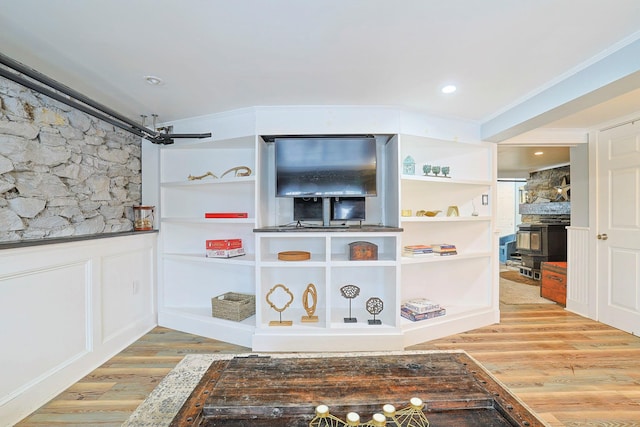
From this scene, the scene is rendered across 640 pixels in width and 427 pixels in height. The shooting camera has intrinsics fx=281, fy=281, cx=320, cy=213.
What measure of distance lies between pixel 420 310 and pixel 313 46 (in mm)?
2560

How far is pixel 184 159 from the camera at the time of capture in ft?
10.8

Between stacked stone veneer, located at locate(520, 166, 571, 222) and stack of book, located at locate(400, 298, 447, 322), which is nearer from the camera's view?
stack of book, located at locate(400, 298, 447, 322)

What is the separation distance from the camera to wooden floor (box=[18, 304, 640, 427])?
1808mm

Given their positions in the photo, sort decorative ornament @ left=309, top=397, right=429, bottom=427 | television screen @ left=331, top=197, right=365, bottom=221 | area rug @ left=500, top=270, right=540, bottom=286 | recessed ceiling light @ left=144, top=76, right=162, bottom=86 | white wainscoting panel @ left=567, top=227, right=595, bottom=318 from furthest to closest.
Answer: area rug @ left=500, top=270, right=540, bottom=286
white wainscoting panel @ left=567, top=227, right=595, bottom=318
television screen @ left=331, top=197, right=365, bottom=221
recessed ceiling light @ left=144, top=76, right=162, bottom=86
decorative ornament @ left=309, top=397, right=429, bottom=427

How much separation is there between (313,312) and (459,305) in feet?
5.81

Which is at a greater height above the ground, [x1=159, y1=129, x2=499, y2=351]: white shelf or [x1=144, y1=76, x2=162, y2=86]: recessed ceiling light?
[x1=144, y1=76, x2=162, y2=86]: recessed ceiling light

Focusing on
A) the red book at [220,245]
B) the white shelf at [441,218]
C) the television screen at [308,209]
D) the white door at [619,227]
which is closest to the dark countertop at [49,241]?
the red book at [220,245]

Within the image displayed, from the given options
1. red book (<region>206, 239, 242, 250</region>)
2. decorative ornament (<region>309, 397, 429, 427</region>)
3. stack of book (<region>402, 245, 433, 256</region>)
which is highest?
red book (<region>206, 239, 242, 250</region>)

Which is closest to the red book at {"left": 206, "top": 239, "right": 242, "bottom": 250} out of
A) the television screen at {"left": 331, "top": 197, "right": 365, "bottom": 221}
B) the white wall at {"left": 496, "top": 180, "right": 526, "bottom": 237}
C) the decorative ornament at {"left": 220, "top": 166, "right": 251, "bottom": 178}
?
the decorative ornament at {"left": 220, "top": 166, "right": 251, "bottom": 178}

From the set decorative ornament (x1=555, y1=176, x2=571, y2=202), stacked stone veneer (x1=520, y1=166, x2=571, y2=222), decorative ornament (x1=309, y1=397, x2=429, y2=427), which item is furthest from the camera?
stacked stone veneer (x1=520, y1=166, x2=571, y2=222)

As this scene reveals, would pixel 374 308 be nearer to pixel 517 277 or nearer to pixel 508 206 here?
pixel 517 277

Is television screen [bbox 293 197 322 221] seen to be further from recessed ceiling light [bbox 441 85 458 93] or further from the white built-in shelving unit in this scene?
recessed ceiling light [bbox 441 85 458 93]

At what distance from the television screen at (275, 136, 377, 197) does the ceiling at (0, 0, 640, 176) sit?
16.9 inches

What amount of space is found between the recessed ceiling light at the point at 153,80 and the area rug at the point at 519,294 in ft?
15.9
